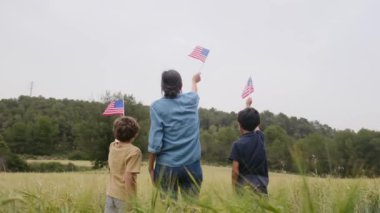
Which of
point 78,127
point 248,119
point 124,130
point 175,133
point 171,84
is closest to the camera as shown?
point 175,133

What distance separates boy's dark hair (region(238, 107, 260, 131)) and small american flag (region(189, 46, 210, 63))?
127 inches

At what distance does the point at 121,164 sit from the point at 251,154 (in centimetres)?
134

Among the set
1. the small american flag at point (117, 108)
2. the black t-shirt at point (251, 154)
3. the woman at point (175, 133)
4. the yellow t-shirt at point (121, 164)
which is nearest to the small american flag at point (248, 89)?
the small american flag at point (117, 108)

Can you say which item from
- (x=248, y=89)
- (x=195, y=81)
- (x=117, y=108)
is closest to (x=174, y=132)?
(x=195, y=81)

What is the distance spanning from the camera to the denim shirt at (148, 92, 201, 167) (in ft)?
14.0

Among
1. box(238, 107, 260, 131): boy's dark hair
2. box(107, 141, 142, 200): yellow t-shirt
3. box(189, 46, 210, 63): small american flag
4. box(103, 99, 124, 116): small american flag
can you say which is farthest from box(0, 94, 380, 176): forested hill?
box(107, 141, 142, 200): yellow t-shirt

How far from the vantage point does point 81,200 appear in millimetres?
1935

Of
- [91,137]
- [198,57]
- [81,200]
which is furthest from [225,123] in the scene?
[81,200]

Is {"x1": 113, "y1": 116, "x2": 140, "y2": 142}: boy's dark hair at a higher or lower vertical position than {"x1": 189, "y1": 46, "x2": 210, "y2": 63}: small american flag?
lower

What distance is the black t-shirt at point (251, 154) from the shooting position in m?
4.55

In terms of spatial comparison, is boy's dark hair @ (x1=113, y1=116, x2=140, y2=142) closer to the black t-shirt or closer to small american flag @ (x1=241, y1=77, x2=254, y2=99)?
the black t-shirt

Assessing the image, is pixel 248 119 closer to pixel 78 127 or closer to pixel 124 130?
pixel 124 130

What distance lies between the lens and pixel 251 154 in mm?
4609

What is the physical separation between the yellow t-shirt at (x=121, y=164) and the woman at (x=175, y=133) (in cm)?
17
